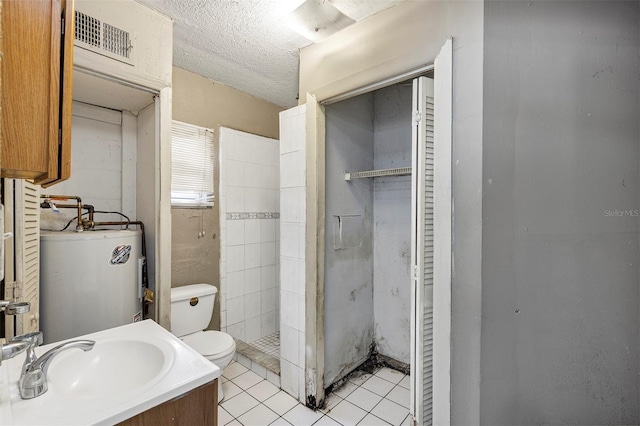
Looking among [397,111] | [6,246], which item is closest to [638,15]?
[397,111]

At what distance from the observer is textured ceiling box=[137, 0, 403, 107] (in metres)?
1.58

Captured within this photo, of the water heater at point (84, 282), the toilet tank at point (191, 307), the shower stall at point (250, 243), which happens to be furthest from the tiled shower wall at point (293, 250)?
the water heater at point (84, 282)

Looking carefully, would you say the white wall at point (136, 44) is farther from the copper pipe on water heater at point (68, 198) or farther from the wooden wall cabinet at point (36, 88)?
the wooden wall cabinet at point (36, 88)

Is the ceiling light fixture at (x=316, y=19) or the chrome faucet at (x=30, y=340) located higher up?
the ceiling light fixture at (x=316, y=19)

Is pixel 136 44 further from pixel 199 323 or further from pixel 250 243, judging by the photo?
pixel 199 323

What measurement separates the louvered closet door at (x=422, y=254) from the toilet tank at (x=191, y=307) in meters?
1.55

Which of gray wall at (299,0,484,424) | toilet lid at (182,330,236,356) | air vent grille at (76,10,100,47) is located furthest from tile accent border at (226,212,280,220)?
gray wall at (299,0,484,424)

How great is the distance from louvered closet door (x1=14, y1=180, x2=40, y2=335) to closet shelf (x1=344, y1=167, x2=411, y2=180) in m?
1.69

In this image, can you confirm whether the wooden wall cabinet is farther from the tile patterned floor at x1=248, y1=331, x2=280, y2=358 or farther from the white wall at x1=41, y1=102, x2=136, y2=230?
the tile patterned floor at x1=248, y1=331, x2=280, y2=358

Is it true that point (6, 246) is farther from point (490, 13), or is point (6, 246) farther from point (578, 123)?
point (578, 123)

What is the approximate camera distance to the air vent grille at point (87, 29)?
137 cm

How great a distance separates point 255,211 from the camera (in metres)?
2.80

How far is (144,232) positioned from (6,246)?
0.84 m

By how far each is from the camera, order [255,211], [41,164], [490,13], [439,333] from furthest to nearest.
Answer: [255,211], [439,333], [490,13], [41,164]
